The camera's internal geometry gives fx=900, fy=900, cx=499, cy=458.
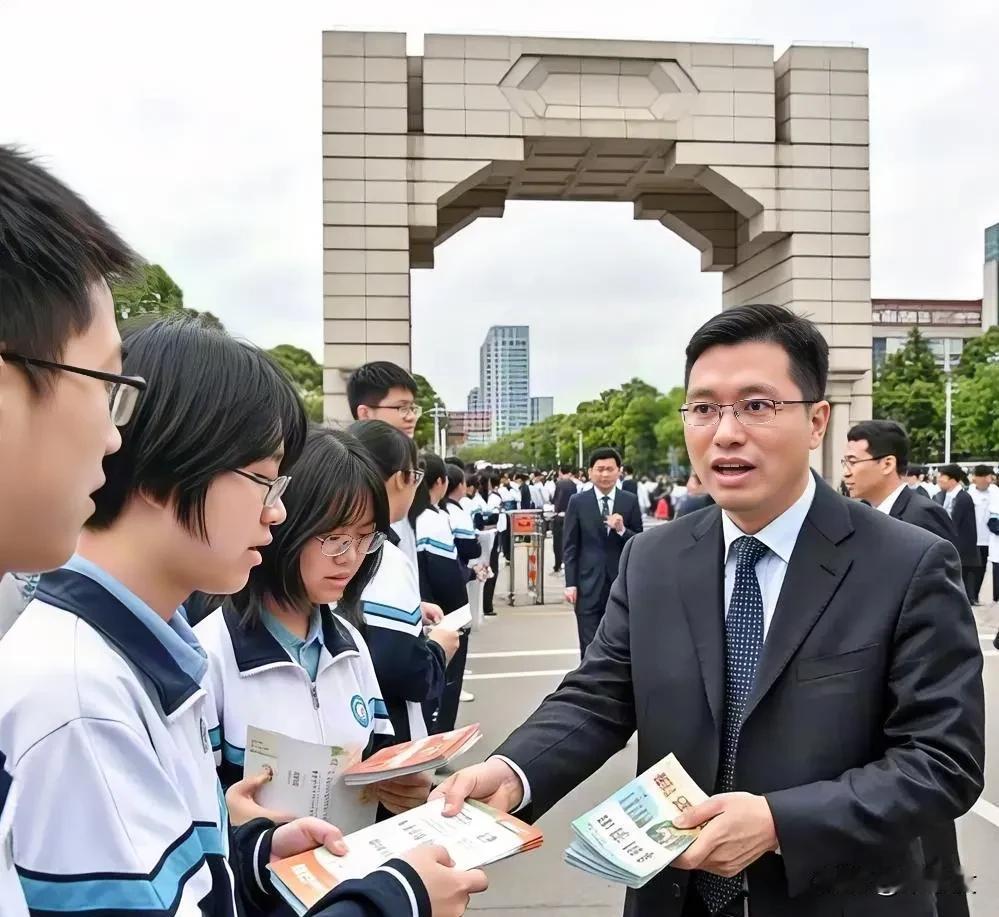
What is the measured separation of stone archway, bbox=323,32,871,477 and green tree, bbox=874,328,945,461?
3302cm

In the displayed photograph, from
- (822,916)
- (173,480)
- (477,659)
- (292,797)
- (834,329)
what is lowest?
(477,659)

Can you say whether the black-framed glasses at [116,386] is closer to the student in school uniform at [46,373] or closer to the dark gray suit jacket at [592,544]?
the student in school uniform at [46,373]

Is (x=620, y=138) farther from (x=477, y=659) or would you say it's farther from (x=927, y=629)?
(x=927, y=629)

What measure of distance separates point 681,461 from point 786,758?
61.8m

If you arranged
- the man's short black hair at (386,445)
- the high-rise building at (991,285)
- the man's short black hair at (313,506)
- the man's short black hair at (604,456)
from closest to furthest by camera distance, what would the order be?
the man's short black hair at (313,506) → the man's short black hair at (386,445) → the man's short black hair at (604,456) → the high-rise building at (991,285)

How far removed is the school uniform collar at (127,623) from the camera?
1265mm

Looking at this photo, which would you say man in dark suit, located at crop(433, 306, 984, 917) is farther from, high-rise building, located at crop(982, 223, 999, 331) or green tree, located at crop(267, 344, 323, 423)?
high-rise building, located at crop(982, 223, 999, 331)

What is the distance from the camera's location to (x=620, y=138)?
1708cm

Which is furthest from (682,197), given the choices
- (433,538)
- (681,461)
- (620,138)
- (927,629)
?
(681,461)

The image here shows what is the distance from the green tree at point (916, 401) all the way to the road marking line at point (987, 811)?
45.8 metres

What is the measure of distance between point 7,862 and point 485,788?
1198 millimetres

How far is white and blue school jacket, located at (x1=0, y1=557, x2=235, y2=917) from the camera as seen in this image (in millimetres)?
1117

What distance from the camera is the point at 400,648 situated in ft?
10.5

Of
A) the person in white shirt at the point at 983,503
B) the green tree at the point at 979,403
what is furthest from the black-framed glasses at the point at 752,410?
the green tree at the point at 979,403
